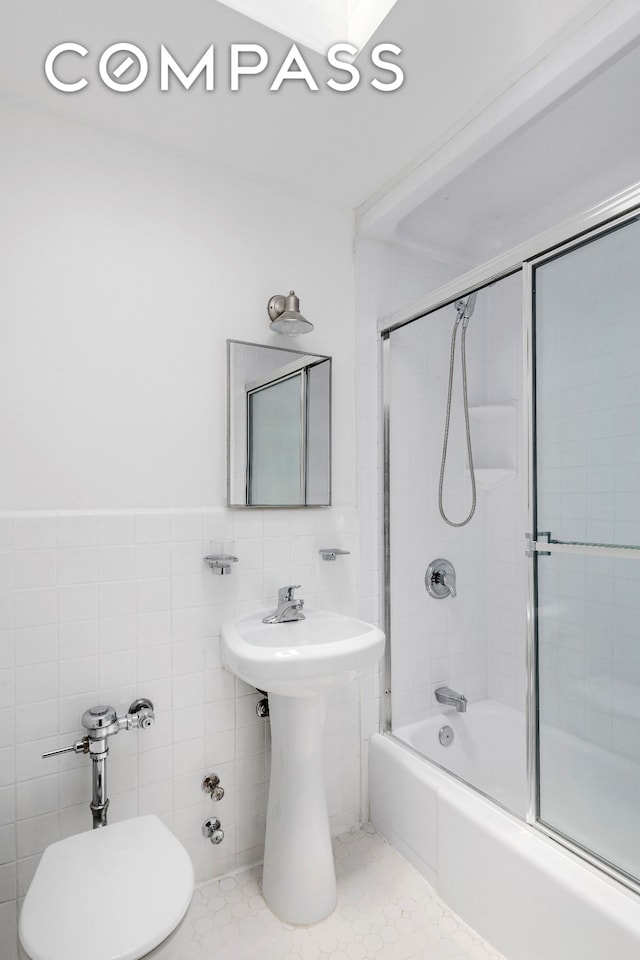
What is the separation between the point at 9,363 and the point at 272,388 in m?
0.83

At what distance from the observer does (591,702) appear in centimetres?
141

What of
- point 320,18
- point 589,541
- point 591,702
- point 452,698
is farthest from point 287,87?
point 452,698

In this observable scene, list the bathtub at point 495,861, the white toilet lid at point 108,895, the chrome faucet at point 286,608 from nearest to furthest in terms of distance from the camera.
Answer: the white toilet lid at point 108,895
the bathtub at point 495,861
the chrome faucet at point 286,608

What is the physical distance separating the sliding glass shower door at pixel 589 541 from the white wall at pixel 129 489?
2.82 feet

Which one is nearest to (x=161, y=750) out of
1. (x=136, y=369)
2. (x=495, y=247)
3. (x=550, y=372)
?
(x=136, y=369)

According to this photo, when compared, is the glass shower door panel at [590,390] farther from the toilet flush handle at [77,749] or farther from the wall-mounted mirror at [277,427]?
the toilet flush handle at [77,749]

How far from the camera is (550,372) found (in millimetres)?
1477

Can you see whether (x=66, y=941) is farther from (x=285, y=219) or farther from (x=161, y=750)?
(x=285, y=219)

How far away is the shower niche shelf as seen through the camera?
2.31 m

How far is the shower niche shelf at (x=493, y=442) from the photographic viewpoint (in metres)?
2.31

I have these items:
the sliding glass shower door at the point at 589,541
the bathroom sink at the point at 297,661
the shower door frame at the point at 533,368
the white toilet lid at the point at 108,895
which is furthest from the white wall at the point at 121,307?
the sliding glass shower door at the point at 589,541

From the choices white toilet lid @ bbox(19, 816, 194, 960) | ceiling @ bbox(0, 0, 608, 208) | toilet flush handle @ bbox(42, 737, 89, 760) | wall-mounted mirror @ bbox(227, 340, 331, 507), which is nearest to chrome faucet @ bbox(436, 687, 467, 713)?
wall-mounted mirror @ bbox(227, 340, 331, 507)

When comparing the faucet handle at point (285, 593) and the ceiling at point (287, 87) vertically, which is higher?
the ceiling at point (287, 87)

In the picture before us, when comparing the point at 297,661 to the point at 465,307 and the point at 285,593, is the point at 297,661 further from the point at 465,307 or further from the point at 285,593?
the point at 465,307
